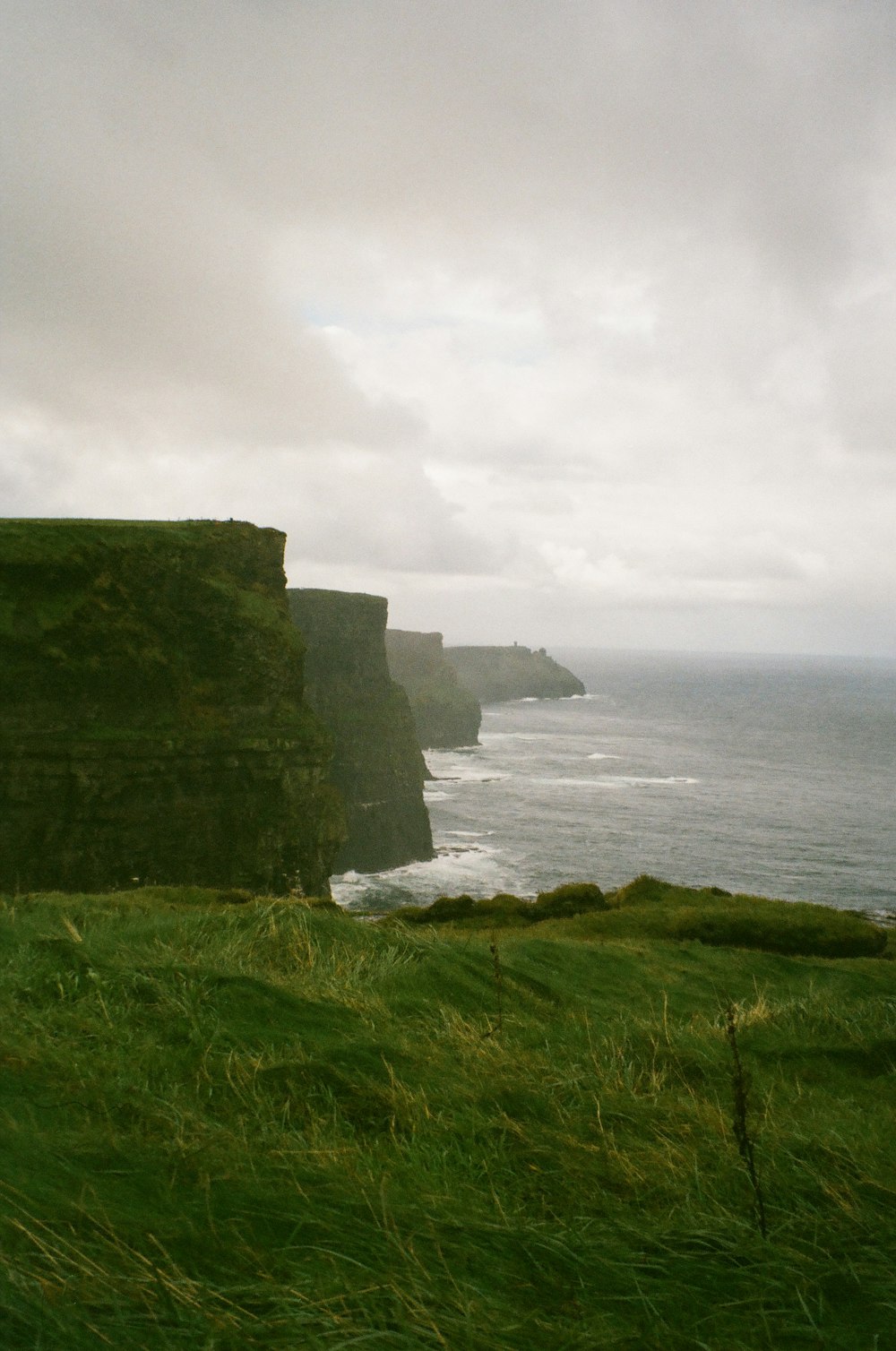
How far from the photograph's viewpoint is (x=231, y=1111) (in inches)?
189

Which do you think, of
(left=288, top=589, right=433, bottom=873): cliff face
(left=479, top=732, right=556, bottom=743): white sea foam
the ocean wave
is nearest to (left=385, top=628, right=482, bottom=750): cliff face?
(left=479, top=732, right=556, bottom=743): white sea foam

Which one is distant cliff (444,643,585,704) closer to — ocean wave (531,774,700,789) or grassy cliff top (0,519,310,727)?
ocean wave (531,774,700,789)

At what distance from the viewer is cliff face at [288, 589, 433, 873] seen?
5400cm

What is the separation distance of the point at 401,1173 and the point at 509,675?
17459cm

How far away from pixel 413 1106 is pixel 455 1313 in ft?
6.86

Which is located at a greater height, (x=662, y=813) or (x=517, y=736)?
(x=517, y=736)

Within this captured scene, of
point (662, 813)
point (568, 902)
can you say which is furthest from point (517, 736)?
point (568, 902)

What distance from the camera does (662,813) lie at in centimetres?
6738

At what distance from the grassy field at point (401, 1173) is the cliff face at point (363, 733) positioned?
151 ft

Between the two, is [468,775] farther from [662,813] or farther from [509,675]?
[509,675]

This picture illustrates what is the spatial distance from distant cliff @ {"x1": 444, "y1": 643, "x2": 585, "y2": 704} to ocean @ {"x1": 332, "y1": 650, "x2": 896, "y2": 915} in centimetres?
4132

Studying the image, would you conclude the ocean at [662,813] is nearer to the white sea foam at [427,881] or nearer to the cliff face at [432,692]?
the white sea foam at [427,881]

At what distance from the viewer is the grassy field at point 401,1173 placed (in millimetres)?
2963

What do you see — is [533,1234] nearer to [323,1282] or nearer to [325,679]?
[323,1282]
